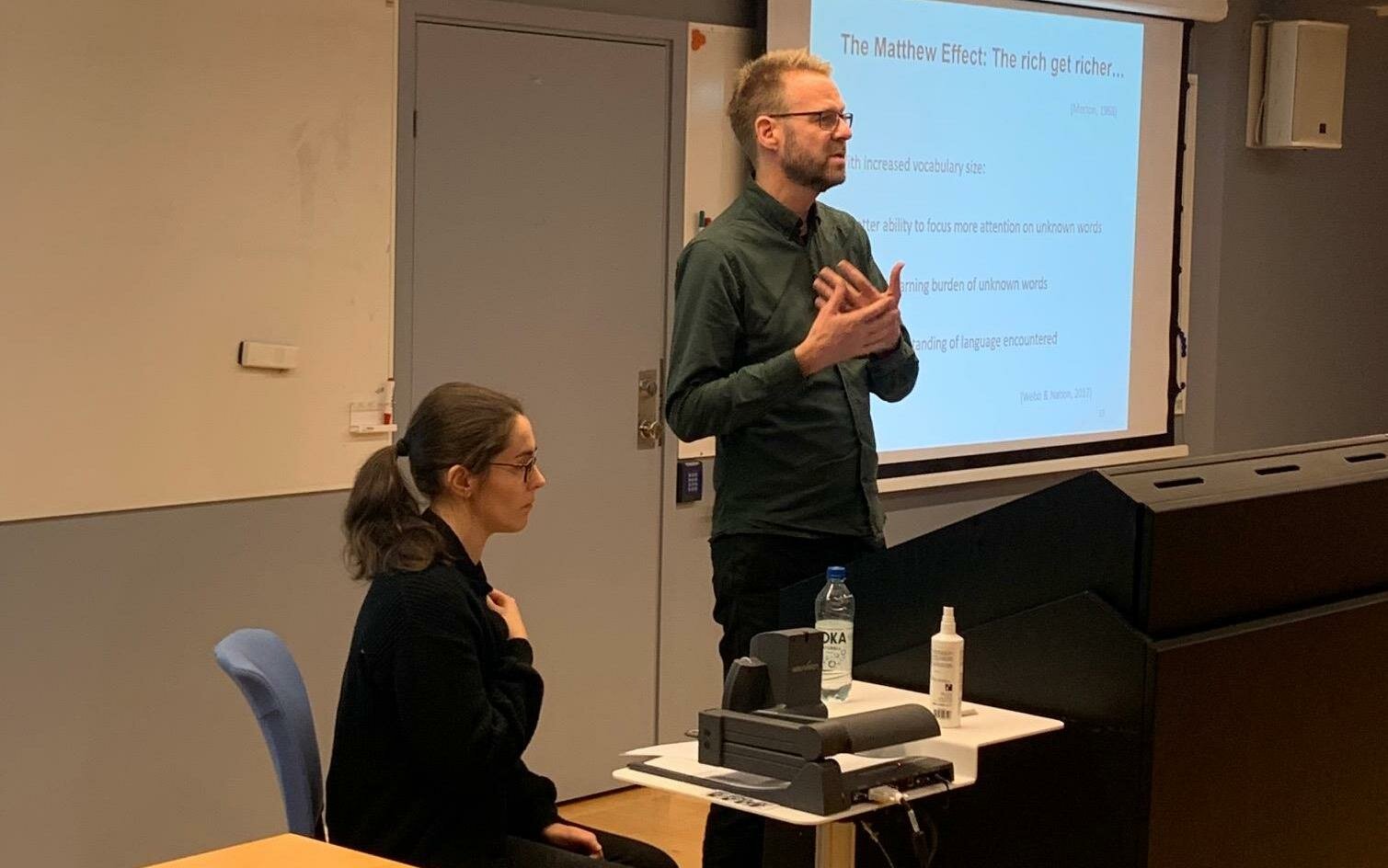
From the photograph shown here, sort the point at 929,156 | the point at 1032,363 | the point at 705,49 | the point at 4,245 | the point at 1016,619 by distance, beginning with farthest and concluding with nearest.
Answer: the point at 1032,363
the point at 929,156
the point at 705,49
the point at 4,245
the point at 1016,619

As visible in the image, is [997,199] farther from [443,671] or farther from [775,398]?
[443,671]

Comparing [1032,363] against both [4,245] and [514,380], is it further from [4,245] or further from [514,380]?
[4,245]

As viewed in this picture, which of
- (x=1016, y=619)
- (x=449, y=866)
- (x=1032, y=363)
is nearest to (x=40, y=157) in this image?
(x=449, y=866)

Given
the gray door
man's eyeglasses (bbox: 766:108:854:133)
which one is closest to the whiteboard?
the gray door

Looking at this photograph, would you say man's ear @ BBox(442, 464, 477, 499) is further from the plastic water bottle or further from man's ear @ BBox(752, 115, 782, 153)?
man's ear @ BBox(752, 115, 782, 153)

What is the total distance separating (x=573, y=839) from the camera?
2.54 m

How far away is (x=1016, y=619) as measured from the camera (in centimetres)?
225

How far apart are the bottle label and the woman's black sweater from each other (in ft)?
1.51

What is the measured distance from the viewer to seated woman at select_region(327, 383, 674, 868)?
236cm

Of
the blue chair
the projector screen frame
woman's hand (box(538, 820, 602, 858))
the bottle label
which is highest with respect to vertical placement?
the projector screen frame

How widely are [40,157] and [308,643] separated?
1.26 meters

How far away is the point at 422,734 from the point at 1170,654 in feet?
3.38

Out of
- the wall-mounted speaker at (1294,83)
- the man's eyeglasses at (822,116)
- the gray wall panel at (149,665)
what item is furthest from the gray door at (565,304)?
the wall-mounted speaker at (1294,83)

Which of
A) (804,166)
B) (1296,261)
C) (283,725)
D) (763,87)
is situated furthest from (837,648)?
(1296,261)
